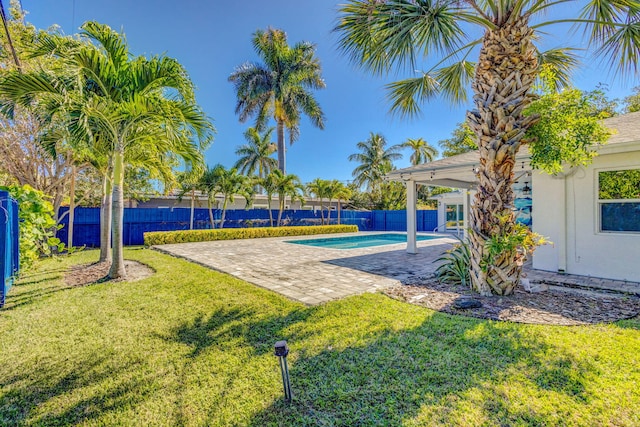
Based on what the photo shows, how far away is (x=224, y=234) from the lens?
16719mm

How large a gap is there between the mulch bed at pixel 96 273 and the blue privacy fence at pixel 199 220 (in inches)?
287

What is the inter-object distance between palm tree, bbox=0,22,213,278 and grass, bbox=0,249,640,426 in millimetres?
3735

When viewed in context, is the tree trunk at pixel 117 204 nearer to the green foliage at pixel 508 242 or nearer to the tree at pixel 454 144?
the green foliage at pixel 508 242

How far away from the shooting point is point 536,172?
7461mm

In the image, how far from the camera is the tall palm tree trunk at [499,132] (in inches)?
199

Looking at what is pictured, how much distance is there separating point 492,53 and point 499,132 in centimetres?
139

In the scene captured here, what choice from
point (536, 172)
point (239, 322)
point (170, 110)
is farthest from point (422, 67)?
point (239, 322)

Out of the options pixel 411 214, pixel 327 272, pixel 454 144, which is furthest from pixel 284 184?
pixel 454 144

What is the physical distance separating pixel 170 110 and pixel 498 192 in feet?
22.3

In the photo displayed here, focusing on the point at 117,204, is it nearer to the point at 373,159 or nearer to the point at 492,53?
the point at 492,53

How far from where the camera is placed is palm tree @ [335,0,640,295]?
5012mm

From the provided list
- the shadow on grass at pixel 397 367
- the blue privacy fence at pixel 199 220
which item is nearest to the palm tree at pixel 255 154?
the blue privacy fence at pixel 199 220

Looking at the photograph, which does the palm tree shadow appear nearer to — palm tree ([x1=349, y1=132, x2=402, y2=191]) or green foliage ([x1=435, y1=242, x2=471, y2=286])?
green foliage ([x1=435, y1=242, x2=471, y2=286])

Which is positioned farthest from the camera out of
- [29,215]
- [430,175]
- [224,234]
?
[224,234]
